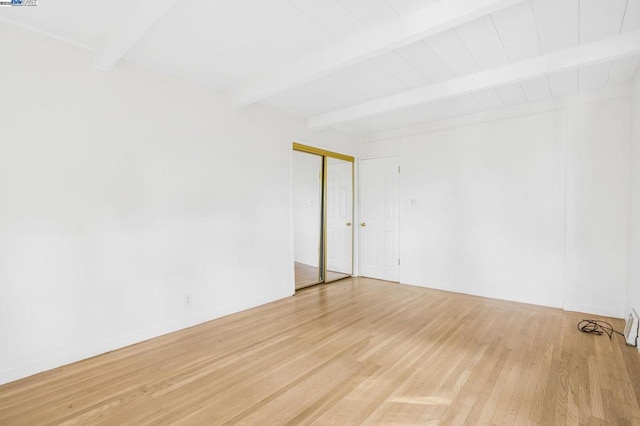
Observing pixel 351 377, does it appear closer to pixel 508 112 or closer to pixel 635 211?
pixel 635 211

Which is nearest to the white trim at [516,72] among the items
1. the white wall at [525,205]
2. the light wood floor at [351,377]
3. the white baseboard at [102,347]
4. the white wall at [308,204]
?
the white wall at [525,205]

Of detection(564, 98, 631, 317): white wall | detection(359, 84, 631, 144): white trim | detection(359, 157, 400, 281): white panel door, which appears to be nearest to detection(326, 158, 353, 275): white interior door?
detection(359, 157, 400, 281): white panel door

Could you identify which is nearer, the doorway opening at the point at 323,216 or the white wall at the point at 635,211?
the white wall at the point at 635,211

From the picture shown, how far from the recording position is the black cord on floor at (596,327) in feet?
10.2

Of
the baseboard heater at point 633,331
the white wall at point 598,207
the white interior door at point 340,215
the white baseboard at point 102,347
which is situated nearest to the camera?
the white baseboard at point 102,347

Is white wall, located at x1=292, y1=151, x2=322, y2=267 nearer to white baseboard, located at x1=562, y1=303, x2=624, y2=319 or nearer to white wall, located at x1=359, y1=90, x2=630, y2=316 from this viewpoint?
white wall, located at x1=359, y1=90, x2=630, y2=316

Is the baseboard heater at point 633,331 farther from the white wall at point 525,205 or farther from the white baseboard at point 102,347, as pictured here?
the white baseboard at point 102,347

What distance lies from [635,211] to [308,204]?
4.23 m

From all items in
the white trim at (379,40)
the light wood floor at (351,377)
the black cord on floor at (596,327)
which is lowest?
the light wood floor at (351,377)

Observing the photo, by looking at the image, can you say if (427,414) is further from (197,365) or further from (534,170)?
(534,170)

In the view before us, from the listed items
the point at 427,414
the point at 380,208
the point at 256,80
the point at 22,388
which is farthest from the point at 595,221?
the point at 22,388

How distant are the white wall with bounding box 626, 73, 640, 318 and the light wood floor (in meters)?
0.52

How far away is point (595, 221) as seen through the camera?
11.9 ft

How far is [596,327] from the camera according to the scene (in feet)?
10.6
